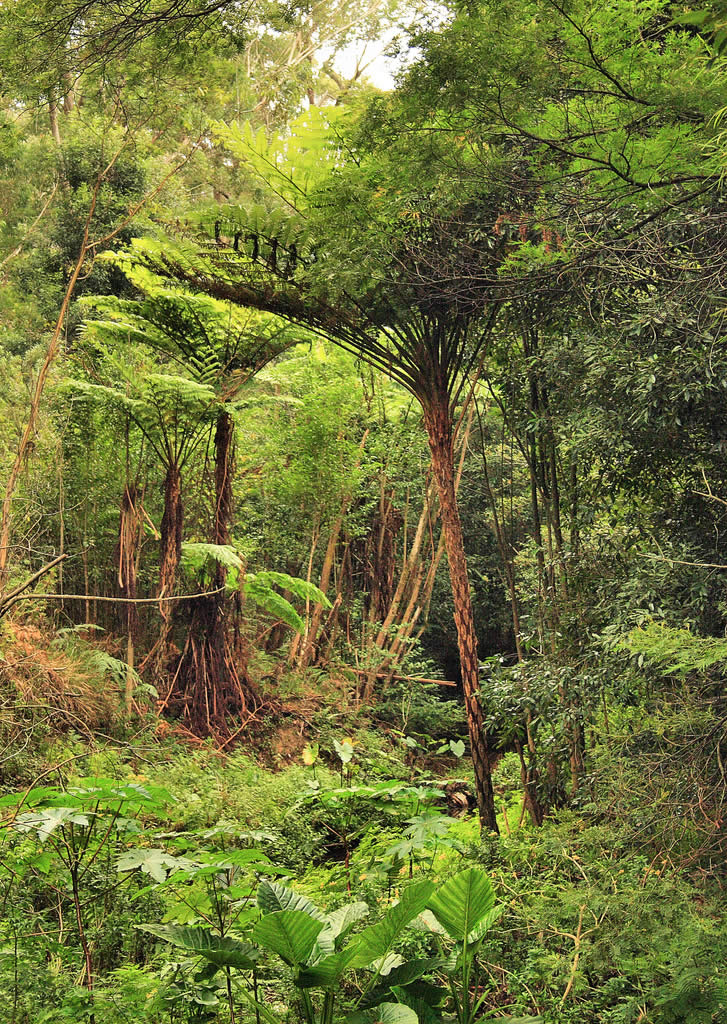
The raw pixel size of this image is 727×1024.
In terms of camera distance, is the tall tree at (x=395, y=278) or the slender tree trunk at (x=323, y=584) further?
the slender tree trunk at (x=323, y=584)

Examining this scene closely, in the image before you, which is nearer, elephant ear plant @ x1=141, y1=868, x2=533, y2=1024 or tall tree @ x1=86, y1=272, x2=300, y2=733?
elephant ear plant @ x1=141, y1=868, x2=533, y2=1024

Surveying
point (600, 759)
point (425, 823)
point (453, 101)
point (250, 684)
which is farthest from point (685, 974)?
point (250, 684)

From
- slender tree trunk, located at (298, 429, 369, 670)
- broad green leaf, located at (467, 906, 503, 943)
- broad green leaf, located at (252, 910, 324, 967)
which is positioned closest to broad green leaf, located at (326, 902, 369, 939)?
broad green leaf, located at (252, 910, 324, 967)

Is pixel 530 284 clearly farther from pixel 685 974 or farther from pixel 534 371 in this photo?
pixel 685 974

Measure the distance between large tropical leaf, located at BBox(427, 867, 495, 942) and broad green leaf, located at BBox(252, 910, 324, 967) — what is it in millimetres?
426

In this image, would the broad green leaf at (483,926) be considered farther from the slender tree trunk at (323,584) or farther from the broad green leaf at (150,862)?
the slender tree trunk at (323,584)

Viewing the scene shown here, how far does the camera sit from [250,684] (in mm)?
7297

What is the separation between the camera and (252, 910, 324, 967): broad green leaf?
6.86ft

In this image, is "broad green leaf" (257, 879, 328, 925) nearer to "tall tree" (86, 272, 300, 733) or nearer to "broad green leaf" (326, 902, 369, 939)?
"broad green leaf" (326, 902, 369, 939)

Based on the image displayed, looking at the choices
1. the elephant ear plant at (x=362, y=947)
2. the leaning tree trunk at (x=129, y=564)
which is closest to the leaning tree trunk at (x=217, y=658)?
the leaning tree trunk at (x=129, y=564)

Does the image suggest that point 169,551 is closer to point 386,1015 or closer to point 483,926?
point 483,926

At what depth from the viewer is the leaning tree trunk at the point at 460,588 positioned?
187 inches

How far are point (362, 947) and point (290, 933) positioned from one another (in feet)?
1.05

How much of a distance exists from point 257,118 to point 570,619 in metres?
14.1
